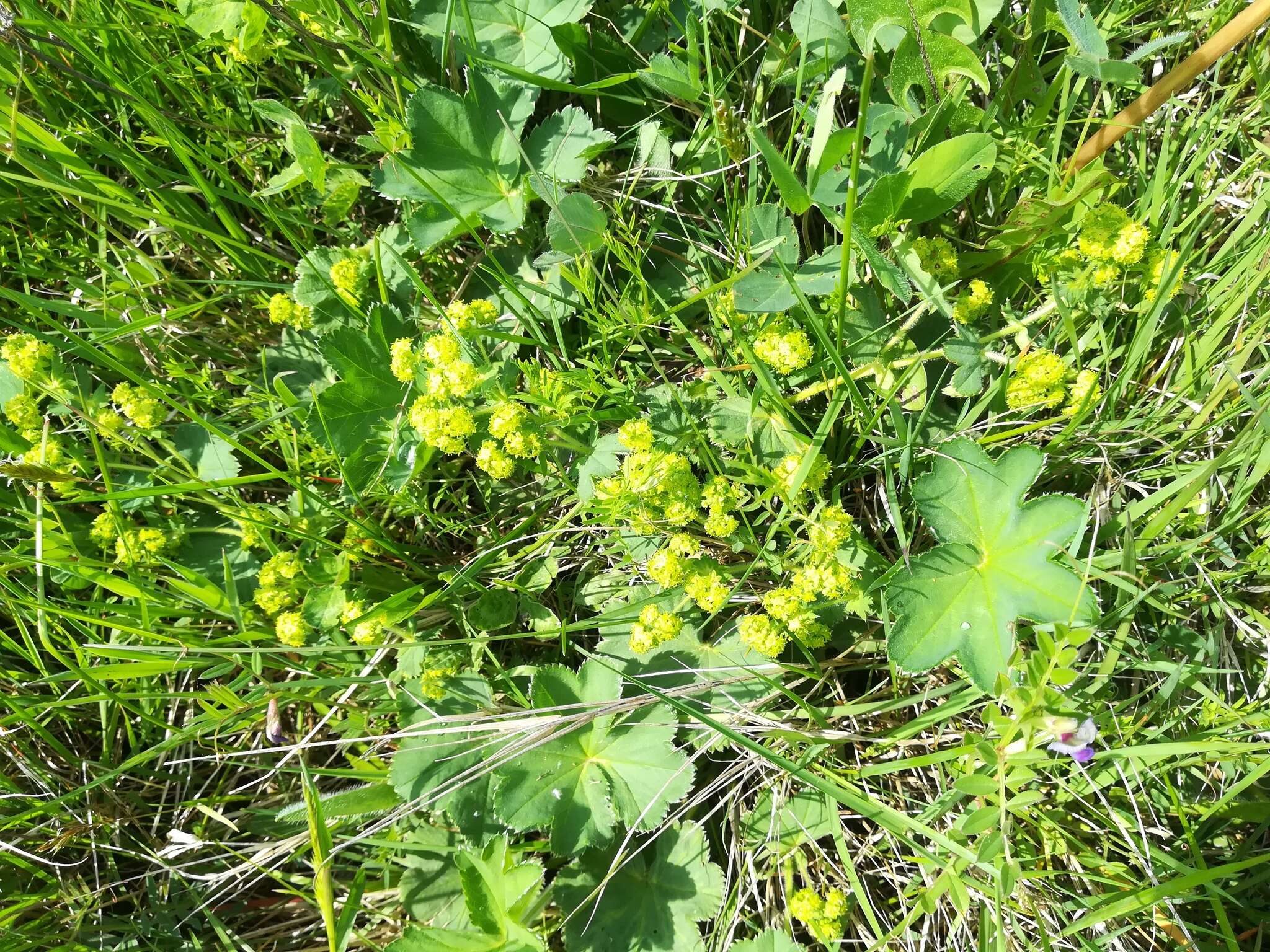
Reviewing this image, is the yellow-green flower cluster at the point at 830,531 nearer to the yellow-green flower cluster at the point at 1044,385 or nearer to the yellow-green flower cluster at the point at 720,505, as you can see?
the yellow-green flower cluster at the point at 720,505

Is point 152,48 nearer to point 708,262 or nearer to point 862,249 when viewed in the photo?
point 708,262

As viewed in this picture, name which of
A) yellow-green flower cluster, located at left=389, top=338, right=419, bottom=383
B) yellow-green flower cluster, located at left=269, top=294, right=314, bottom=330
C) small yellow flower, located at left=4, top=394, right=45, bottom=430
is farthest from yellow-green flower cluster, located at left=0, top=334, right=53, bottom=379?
yellow-green flower cluster, located at left=389, top=338, right=419, bottom=383

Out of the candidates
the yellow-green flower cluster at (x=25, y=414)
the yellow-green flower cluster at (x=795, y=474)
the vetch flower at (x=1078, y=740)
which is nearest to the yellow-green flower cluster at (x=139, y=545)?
the yellow-green flower cluster at (x=25, y=414)

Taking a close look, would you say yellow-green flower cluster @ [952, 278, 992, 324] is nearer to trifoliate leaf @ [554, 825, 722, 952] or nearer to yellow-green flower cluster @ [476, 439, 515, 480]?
yellow-green flower cluster @ [476, 439, 515, 480]

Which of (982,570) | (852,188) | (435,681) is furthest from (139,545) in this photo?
(982,570)

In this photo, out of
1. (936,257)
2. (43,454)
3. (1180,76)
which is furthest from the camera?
(43,454)

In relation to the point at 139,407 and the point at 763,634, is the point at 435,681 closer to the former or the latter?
the point at 763,634
